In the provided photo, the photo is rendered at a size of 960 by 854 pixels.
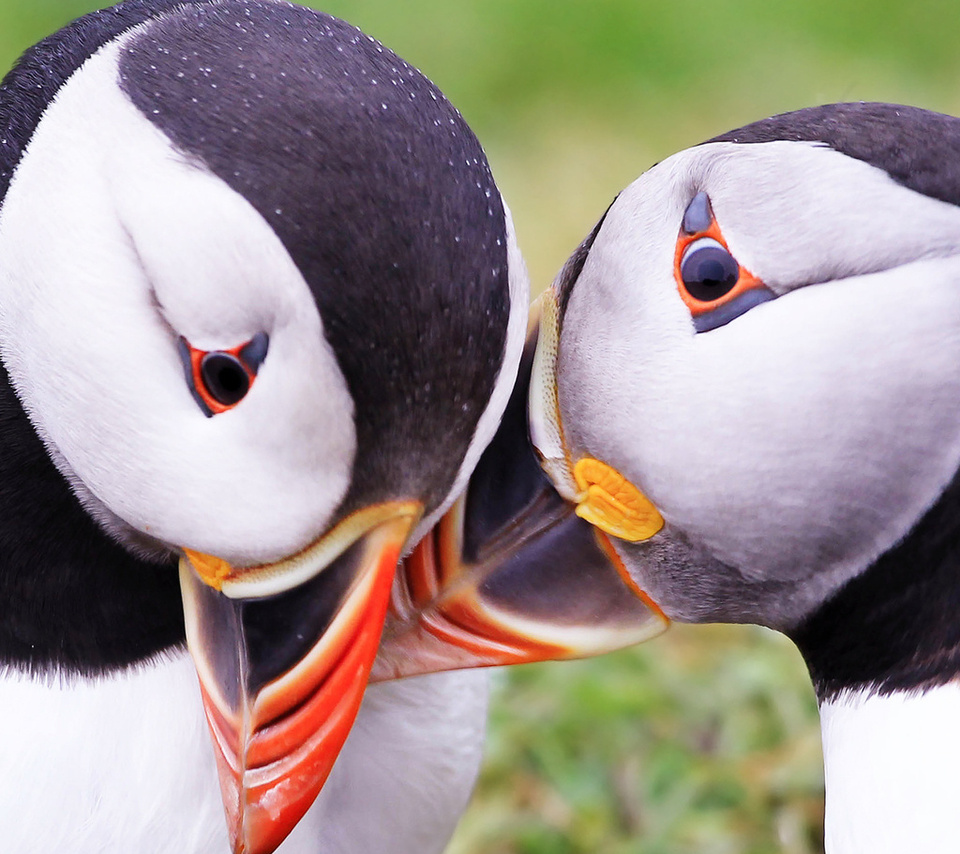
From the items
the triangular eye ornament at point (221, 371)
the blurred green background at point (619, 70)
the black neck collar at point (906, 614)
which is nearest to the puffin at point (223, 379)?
the triangular eye ornament at point (221, 371)

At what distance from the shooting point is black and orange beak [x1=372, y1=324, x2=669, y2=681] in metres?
1.78

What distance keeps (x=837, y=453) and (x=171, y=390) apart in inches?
26.4

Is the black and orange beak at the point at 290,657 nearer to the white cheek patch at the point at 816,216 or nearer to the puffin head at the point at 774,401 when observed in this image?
the puffin head at the point at 774,401

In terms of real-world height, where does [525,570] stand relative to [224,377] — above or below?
below

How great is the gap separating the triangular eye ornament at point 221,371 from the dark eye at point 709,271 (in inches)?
18.8

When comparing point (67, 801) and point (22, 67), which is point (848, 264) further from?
point (67, 801)

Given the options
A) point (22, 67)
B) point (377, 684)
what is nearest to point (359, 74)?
point (22, 67)

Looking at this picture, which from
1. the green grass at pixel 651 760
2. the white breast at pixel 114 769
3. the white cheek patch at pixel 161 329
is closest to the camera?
the white cheek patch at pixel 161 329

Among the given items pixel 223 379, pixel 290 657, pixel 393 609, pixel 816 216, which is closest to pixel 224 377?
pixel 223 379

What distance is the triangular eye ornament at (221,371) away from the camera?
4.52 feet

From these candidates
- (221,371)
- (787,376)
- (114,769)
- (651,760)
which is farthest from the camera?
(651,760)

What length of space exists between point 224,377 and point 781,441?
568 millimetres

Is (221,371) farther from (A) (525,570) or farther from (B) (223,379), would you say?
(A) (525,570)

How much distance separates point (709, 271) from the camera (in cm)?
157
